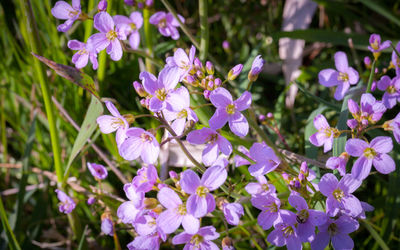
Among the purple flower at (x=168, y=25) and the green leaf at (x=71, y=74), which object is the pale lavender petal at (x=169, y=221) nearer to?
the green leaf at (x=71, y=74)

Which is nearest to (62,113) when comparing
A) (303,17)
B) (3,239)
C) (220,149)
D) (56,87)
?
(56,87)

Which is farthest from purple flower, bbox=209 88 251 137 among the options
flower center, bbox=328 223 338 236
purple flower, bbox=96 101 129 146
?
flower center, bbox=328 223 338 236

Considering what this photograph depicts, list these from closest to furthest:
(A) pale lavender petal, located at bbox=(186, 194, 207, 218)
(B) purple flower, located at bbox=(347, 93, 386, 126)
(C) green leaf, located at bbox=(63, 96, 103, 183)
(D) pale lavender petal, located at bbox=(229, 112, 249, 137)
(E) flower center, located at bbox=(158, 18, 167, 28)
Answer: (A) pale lavender petal, located at bbox=(186, 194, 207, 218), (D) pale lavender petal, located at bbox=(229, 112, 249, 137), (B) purple flower, located at bbox=(347, 93, 386, 126), (C) green leaf, located at bbox=(63, 96, 103, 183), (E) flower center, located at bbox=(158, 18, 167, 28)

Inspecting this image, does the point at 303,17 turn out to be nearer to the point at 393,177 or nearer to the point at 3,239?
the point at 393,177

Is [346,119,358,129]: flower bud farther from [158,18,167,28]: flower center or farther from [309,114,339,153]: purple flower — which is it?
[158,18,167,28]: flower center

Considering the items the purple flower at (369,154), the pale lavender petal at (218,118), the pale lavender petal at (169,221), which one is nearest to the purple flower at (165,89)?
the pale lavender petal at (218,118)
